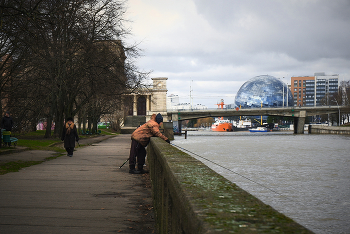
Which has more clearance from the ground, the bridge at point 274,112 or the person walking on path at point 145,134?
the bridge at point 274,112

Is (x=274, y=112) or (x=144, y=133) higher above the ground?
(x=274, y=112)

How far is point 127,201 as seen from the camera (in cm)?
766

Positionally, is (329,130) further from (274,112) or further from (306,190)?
(306,190)

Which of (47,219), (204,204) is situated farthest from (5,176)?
(204,204)

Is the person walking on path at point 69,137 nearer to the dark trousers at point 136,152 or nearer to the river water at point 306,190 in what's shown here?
the dark trousers at point 136,152

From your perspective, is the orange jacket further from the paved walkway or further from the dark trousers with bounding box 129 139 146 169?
the paved walkway

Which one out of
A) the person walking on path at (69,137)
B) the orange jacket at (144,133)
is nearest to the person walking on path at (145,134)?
the orange jacket at (144,133)

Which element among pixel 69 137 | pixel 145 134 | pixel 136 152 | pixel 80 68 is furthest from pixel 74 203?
pixel 80 68

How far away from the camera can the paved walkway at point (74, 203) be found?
559 centimetres

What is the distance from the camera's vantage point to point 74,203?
7152mm

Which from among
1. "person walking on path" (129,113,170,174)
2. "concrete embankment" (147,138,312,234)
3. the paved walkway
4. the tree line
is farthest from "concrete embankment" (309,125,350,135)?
"concrete embankment" (147,138,312,234)

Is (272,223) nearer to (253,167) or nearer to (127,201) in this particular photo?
(127,201)

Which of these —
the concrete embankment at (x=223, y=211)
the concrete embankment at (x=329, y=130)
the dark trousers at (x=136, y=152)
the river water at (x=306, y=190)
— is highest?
the concrete embankment at (x=223, y=211)

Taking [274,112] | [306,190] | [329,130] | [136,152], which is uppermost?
[274,112]
